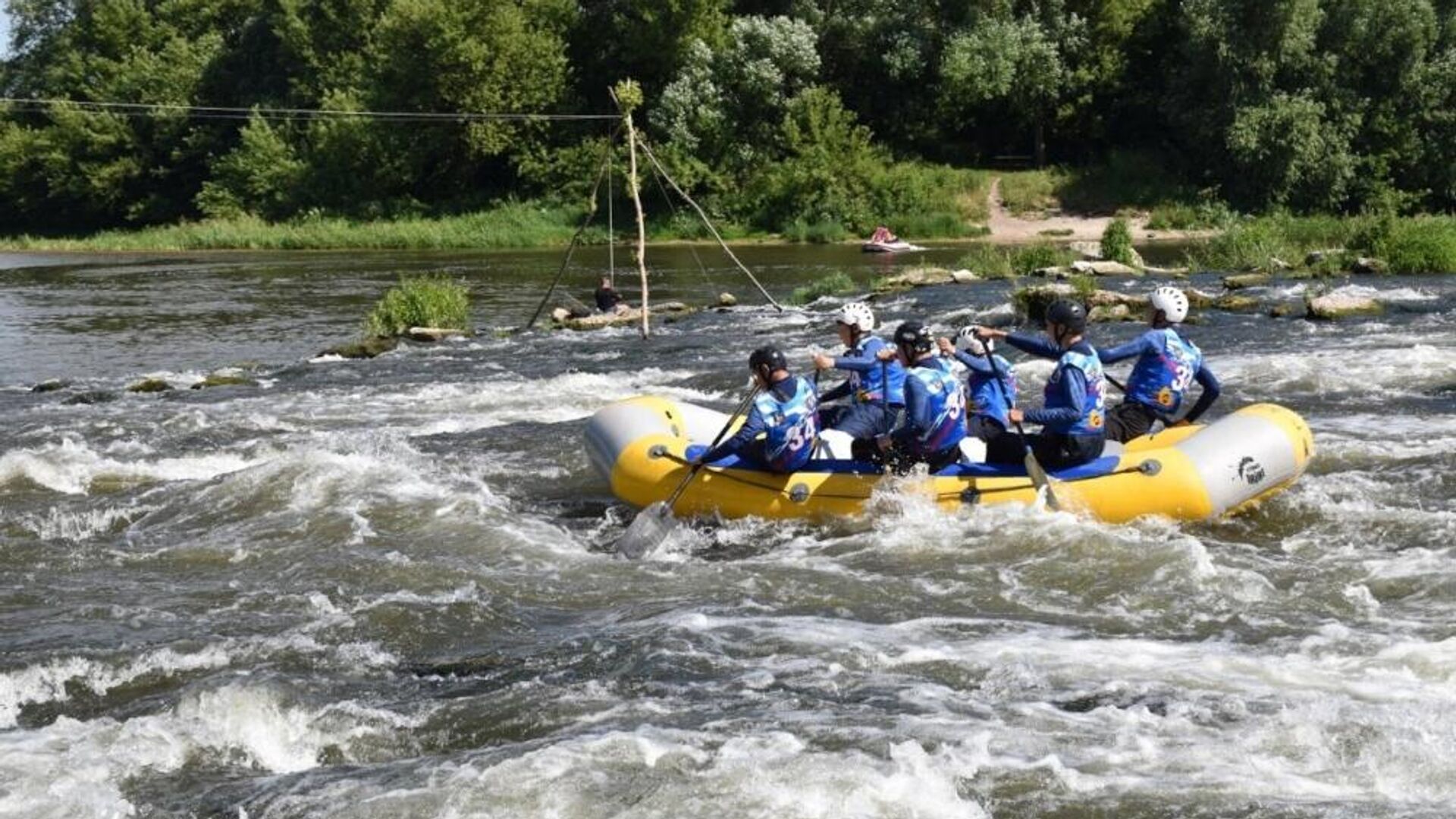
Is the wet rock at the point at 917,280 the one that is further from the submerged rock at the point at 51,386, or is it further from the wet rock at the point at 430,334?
the submerged rock at the point at 51,386

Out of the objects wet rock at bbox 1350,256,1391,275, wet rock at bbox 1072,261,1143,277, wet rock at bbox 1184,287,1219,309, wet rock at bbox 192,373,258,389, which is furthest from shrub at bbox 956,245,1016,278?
wet rock at bbox 192,373,258,389

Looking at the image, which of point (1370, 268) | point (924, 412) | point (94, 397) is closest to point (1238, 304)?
point (1370, 268)

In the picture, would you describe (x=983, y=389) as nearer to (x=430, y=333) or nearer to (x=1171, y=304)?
(x=1171, y=304)

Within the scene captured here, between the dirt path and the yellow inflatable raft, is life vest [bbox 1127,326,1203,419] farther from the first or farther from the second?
the dirt path

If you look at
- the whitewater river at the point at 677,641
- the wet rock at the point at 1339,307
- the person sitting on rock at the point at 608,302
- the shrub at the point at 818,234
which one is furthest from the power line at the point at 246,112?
the whitewater river at the point at 677,641

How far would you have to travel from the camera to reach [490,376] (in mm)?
17969

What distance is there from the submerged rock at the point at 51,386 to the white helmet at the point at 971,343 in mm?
12059

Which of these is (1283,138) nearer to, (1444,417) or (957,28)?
(957,28)

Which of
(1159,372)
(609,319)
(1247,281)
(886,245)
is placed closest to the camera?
(1159,372)

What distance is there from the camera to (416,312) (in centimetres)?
2239

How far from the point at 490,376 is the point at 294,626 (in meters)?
9.97

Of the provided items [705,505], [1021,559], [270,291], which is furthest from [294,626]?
[270,291]

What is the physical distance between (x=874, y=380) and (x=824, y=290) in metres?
15.8

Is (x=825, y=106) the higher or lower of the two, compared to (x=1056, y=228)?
higher
